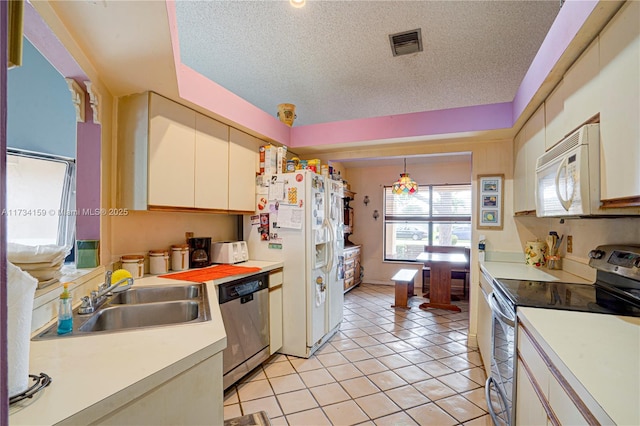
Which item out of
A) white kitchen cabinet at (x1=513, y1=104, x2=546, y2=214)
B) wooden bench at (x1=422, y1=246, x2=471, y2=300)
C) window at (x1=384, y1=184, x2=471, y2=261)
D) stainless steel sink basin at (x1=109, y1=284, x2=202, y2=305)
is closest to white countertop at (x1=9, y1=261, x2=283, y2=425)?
stainless steel sink basin at (x1=109, y1=284, x2=202, y2=305)

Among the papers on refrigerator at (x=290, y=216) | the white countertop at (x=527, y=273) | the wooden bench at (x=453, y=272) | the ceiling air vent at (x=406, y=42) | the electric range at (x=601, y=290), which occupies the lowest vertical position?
the wooden bench at (x=453, y=272)

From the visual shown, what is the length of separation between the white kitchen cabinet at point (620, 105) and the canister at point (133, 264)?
8.43 feet

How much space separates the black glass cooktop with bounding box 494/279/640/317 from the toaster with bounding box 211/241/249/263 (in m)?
2.09

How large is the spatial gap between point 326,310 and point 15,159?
2700 millimetres

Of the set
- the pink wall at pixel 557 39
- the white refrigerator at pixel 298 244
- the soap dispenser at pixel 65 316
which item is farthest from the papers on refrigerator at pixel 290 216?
the pink wall at pixel 557 39

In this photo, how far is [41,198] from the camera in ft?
6.54

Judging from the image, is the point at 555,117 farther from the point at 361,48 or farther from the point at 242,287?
the point at 242,287

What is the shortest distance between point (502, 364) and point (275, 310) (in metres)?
1.76

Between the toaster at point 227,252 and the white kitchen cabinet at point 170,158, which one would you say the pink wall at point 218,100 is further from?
the toaster at point 227,252

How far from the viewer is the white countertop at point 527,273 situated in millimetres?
2035

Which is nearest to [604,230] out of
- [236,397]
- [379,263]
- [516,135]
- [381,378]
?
[516,135]

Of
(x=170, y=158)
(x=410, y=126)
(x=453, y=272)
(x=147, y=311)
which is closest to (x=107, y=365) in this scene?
(x=147, y=311)

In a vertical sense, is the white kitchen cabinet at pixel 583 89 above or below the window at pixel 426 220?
above

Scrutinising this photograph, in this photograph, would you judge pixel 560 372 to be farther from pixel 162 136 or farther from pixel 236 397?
pixel 162 136
